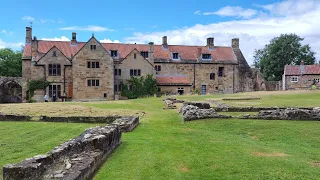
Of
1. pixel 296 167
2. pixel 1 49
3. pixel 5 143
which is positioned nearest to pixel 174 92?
pixel 5 143

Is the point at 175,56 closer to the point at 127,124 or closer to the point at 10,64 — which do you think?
the point at 10,64

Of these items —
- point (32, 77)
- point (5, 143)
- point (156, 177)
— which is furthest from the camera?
point (32, 77)

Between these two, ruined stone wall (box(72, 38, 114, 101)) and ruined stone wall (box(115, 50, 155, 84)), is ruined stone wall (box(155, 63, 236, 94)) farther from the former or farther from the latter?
ruined stone wall (box(72, 38, 114, 101))

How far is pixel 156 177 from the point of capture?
7664 millimetres

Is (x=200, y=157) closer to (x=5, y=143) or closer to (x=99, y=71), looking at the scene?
(x=5, y=143)

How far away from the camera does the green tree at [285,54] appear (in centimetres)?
7994

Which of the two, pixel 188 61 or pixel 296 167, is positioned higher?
pixel 188 61

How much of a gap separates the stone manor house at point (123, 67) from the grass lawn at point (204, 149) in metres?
31.4

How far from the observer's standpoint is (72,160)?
809 centimetres

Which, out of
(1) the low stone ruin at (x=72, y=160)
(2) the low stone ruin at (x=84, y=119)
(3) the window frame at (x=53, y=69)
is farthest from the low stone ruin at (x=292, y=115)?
(3) the window frame at (x=53, y=69)

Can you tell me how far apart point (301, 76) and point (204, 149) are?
58.4 meters

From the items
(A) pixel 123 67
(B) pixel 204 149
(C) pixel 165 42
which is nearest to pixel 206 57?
(C) pixel 165 42

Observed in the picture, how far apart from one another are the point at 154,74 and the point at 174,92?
4050mm

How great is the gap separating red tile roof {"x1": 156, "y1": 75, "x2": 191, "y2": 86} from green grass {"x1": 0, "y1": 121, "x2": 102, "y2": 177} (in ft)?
114
